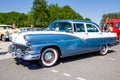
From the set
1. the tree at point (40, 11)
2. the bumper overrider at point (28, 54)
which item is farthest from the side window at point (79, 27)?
the tree at point (40, 11)

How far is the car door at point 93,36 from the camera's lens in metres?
8.37

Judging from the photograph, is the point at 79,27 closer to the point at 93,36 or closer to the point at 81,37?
the point at 81,37

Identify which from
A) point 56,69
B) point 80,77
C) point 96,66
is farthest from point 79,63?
point 80,77

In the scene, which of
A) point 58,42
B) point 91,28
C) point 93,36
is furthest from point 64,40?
point 91,28

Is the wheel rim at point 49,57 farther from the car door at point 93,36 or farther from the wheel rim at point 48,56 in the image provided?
the car door at point 93,36

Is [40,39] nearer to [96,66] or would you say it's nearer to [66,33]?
[66,33]

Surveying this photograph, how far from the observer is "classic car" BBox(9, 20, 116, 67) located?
6422 mm

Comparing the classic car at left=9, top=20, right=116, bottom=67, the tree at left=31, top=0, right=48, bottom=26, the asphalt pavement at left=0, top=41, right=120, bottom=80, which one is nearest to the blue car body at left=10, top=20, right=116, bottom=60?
the classic car at left=9, top=20, right=116, bottom=67

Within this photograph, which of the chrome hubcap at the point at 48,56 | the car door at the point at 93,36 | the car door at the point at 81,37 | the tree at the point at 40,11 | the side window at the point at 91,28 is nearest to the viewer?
the chrome hubcap at the point at 48,56

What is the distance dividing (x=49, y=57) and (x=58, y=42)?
0.67m

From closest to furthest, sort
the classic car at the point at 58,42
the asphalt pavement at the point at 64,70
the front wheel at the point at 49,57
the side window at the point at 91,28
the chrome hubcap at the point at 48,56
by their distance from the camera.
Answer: the asphalt pavement at the point at 64,70, the classic car at the point at 58,42, the front wheel at the point at 49,57, the chrome hubcap at the point at 48,56, the side window at the point at 91,28

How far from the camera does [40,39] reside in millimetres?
6535

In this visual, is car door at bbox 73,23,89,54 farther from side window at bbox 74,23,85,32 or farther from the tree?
the tree

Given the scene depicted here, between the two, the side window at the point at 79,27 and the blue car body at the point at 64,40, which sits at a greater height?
the side window at the point at 79,27
